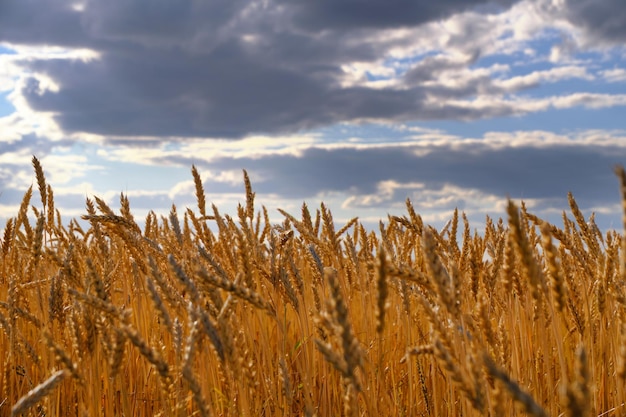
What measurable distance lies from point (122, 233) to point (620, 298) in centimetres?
184

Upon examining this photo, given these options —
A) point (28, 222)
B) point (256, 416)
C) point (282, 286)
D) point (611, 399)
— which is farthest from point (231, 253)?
point (611, 399)

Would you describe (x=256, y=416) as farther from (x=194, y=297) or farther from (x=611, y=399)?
(x=611, y=399)

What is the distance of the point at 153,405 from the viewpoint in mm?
2746

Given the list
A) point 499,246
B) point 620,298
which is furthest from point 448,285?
point 499,246

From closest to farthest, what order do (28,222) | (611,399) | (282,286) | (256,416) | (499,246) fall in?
(256,416), (282,286), (499,246), (611,399), (28,222)

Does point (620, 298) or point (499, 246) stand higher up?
point (499, 246)

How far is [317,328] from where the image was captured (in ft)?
8.12

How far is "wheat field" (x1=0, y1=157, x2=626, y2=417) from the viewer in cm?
127

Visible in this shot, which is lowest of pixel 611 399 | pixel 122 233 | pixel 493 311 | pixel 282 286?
pixel 611 399

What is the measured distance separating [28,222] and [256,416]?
178 cm

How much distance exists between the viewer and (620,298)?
6.13 feet

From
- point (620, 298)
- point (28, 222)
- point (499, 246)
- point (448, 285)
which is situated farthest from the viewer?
point (28, 222)

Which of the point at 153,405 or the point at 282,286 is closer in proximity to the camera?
the point at 282,286

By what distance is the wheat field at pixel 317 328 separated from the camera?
127 cm
